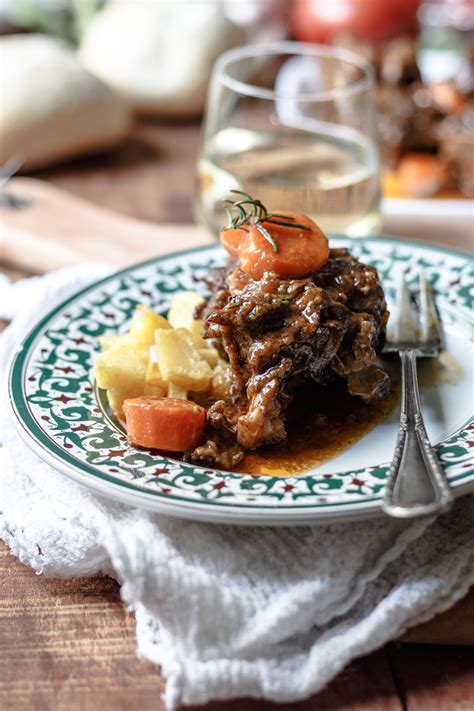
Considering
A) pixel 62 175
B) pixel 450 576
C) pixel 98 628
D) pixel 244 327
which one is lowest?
pixel 62 175

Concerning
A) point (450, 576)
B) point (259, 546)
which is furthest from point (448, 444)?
point (259, 546)

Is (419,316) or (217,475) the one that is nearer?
(217,475)

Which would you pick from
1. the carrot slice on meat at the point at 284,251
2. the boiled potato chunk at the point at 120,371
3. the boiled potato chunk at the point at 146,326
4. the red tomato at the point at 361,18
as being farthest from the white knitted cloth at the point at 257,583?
the red tomato at the point at 361,18

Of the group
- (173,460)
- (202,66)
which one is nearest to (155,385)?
(173,460)

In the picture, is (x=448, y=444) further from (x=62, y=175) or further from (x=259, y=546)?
(x=62, y=175)

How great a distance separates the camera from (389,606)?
1.92 meters

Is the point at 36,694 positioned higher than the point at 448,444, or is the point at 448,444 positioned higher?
the point at 448,444

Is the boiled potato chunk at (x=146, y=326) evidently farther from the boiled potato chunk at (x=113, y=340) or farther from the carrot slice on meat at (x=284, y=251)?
the carrot slice on meat at (x=284, y=251)

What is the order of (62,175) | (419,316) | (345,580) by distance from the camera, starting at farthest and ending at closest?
(62,175) → (419,316) → (345,580)

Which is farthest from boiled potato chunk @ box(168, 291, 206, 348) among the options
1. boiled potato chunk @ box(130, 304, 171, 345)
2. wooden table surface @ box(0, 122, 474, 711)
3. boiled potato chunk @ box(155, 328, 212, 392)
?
wooden table surface @ box(0, 122, 474, 711)

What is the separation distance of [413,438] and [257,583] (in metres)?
0.48

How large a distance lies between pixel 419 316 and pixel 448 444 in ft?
2.31

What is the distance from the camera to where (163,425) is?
2.22 m

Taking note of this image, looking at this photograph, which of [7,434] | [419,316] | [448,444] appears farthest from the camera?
[419,316]
